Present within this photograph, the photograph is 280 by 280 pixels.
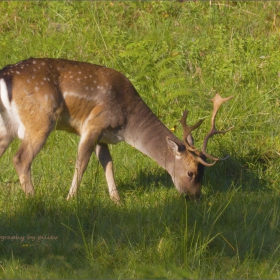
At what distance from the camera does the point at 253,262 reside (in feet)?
15.5

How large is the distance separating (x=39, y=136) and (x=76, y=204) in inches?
40.3

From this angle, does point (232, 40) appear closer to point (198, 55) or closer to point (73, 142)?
point (198, 55)

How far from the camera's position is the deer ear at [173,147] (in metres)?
A: 6.51

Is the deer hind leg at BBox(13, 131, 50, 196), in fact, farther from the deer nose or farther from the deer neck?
the deer nose

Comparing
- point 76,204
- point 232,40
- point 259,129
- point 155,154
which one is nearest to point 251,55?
point 232,40

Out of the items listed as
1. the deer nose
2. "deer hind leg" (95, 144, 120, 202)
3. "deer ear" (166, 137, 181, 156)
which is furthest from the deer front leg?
the deer nose

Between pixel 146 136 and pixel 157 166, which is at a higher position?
pixel 146 136

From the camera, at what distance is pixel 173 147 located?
6574 millimetres

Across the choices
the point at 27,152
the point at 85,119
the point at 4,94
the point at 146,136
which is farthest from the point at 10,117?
the point at 146,136

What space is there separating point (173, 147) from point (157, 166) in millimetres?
578

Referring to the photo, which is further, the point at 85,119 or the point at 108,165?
the point at 108,165

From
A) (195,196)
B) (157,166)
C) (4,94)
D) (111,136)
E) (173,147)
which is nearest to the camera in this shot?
(4,94)

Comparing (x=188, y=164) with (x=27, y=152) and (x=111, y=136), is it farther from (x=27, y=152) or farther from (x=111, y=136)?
(x=27, y=152)

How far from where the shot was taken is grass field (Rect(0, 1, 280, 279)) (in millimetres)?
4695
